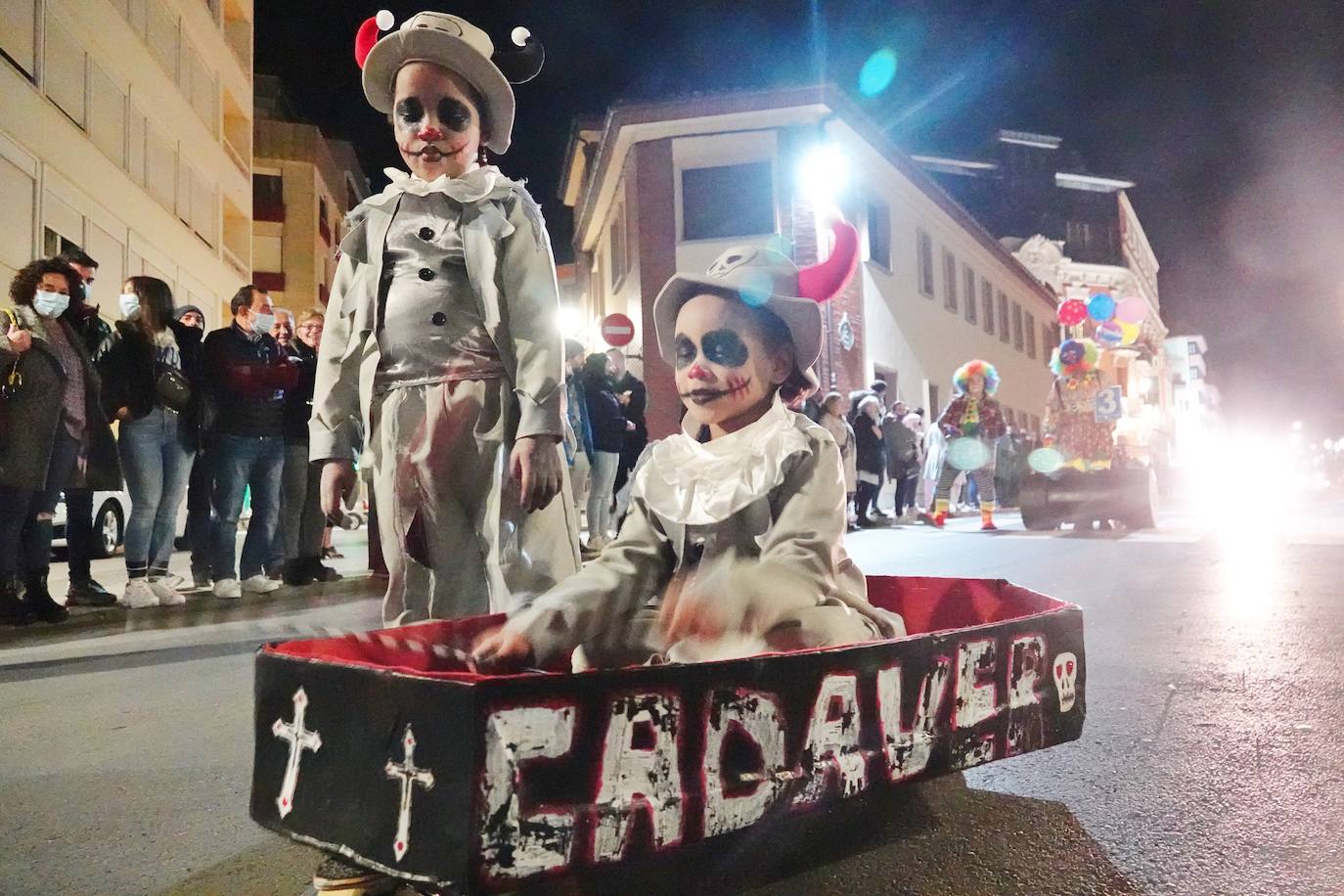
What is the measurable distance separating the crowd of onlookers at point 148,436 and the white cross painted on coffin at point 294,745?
13.7 feet

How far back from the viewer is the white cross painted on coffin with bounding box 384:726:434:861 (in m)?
1.42

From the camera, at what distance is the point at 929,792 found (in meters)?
2.38

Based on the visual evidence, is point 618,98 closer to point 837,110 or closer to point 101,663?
point 837,110

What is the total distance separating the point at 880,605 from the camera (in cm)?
282

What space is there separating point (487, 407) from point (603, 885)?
4.33 ft

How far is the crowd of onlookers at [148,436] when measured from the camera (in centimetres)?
501

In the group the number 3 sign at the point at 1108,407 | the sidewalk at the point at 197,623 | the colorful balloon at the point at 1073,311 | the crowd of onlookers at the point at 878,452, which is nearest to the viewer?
the sidewalk at the point at 197,623

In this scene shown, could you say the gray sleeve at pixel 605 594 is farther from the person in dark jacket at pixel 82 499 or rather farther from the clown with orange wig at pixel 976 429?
the clown with orange wig at pixel 976 429

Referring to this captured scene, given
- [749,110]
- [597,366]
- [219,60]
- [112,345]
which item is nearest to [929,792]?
[112,345]

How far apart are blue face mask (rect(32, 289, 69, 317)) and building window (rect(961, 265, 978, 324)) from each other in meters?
22.2

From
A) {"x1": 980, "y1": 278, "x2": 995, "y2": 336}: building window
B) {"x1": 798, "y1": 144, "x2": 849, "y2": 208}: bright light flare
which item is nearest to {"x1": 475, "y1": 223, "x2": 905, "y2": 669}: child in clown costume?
{"x1": 798, "y1": 144, "x2": 849, "y2": 208}: bright light flare

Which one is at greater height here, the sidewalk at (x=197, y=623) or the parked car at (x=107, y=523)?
the parked car at (x=107, y=523)

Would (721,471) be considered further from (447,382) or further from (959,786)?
(959,786)

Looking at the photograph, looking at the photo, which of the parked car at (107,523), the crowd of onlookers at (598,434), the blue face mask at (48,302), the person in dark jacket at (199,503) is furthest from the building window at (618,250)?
the blue face mask at (48,302)
